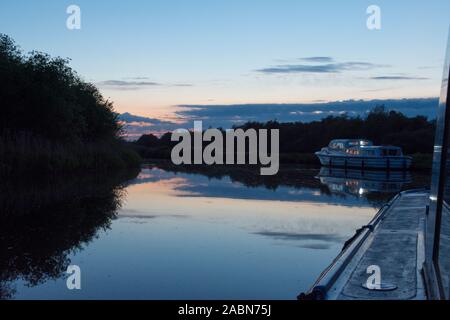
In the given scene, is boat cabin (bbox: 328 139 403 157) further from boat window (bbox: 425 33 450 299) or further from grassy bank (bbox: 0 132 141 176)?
boat window (bbox: 425 33 450 299)

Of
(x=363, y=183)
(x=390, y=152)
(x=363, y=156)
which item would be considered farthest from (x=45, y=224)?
(x=390, y=152)

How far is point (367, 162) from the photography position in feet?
162

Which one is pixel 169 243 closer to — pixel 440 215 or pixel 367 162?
pixel 440 215

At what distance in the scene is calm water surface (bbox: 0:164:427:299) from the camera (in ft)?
25.4

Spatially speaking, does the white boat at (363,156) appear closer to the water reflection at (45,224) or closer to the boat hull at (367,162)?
the boat hull at (367,162)

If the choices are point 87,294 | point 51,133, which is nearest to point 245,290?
point 87,294

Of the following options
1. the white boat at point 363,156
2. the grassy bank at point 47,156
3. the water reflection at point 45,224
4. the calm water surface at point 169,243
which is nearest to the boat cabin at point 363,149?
the white boat at point 363,156

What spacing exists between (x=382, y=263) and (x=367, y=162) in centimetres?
4291

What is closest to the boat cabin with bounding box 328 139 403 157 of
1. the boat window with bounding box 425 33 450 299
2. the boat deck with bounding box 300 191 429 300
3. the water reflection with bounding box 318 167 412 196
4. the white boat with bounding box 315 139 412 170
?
the white boat with bounding box 315 139 412 170

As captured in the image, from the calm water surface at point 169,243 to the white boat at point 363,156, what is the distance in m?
27.2

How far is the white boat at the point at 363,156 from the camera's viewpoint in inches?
1838

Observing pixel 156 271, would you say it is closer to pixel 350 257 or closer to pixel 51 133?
pixel 350 257

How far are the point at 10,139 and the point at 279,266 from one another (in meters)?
19.9

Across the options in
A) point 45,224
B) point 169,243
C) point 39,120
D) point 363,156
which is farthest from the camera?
point 363,156
